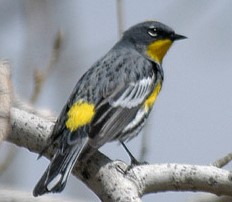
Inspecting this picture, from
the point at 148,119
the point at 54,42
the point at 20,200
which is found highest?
the point at 54,42

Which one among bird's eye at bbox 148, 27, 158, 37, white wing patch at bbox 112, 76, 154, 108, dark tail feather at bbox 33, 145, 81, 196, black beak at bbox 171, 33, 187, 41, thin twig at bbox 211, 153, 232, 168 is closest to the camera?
thin twig at bbox 211, 153, 232, 168

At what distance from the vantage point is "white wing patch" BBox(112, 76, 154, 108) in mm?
4590

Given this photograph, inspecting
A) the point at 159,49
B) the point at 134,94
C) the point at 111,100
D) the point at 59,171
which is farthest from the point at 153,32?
the point at 59,171

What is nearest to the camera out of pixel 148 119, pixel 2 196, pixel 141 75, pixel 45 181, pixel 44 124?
pixel 2 196

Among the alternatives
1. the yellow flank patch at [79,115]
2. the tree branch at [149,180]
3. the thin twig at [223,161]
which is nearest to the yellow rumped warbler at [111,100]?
the yellow flank patch at [79,115]

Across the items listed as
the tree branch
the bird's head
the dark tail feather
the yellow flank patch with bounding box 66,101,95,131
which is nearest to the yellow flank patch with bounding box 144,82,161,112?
the bird's head

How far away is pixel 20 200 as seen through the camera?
9.68 feet

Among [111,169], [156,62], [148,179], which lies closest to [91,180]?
[111,169]

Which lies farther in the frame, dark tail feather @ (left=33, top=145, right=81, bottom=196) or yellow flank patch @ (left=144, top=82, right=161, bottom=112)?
yellow flank patch @ (left=144, top=82, right=161, bottom=112)

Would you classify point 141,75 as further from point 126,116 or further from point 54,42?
point 54,42

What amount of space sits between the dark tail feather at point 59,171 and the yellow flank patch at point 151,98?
3.10 feet

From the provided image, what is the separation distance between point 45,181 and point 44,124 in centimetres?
45

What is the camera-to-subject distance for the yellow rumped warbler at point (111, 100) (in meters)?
3.92

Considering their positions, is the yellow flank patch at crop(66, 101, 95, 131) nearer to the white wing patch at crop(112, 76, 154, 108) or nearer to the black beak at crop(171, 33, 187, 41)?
the white wing patch at crop(112, 76, 154, 108)
